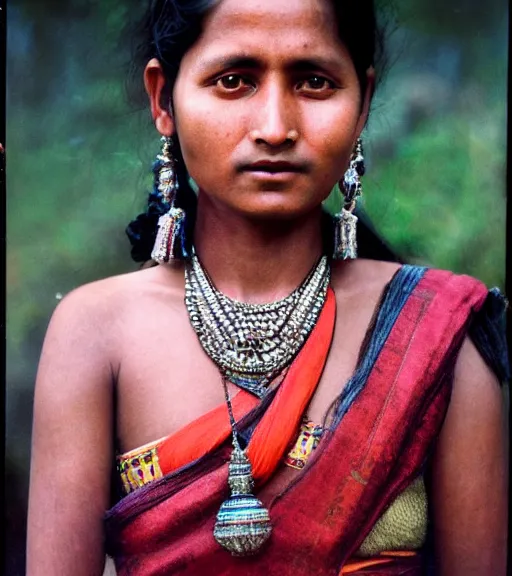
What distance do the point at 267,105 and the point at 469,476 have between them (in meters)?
0.93

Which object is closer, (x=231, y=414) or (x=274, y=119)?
(x=274, y=119)

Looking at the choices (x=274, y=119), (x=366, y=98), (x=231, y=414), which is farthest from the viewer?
(x=366, y=98)

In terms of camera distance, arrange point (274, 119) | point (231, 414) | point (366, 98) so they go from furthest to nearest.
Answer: point (366, 98), point (231, 414), point (274, 119)

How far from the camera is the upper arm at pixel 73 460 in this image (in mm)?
1979

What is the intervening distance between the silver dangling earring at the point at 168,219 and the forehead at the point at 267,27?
0.28m

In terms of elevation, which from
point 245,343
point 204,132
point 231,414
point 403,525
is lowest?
point 403,525

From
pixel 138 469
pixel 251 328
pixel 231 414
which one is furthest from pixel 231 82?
pixel 138 469

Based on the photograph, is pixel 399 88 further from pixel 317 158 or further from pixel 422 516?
pixel 422 516

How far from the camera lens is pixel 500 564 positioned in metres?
2.09

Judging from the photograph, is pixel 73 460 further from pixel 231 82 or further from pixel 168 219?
pixel 231 82

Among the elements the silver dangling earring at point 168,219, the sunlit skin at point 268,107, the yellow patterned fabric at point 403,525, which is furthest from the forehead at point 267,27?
the yellow patterned fabric at point 403,525

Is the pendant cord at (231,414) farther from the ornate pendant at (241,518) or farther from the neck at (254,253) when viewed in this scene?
the neck at (254,253)

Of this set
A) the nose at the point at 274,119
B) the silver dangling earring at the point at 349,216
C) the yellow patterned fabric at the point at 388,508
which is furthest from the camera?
the silver dangling earring at the point at 349,216

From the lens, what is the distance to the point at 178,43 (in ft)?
6.37
